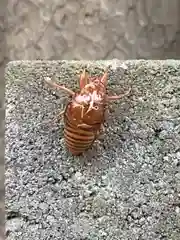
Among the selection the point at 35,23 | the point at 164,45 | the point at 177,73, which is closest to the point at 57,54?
the point at 35,23

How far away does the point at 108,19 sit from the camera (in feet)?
2.69

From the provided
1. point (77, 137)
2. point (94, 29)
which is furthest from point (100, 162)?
point (94, 29)

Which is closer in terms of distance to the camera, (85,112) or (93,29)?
(85,112)

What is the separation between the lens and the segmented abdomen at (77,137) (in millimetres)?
589

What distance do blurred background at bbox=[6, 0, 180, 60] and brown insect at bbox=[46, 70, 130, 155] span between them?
9.1 inches

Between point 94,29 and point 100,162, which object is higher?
point 94,29

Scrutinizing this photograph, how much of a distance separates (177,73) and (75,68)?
12cm

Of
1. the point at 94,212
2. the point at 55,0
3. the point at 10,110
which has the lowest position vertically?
the point at 94,212

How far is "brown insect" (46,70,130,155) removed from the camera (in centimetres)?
59

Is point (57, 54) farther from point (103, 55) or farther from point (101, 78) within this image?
point (101, 78)

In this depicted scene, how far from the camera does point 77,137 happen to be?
59 centimetres

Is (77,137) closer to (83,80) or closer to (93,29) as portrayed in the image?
(83,80)

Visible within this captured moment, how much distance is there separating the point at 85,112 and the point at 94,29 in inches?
10.6

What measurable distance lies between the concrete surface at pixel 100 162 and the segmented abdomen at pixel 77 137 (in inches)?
0.6
